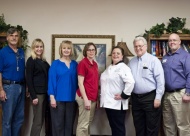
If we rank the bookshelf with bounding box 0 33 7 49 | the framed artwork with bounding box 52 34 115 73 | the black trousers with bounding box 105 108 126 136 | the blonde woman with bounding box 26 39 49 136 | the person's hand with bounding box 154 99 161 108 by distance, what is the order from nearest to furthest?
1. the person's hand with bounding box 154 99 161 108
2. the black trousers with bounding box 105 108 126 136
3. the blonde woman with bounding box 26 39 49 136
4. the bookshelf with bounding box 0 33 7 49
5. the framed artwork with bounding box 52 34 115 73

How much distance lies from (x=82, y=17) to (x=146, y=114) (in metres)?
1.83

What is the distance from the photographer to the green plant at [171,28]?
3.22 meters

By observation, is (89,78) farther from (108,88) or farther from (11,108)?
(11,108)

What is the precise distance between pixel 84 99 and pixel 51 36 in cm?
137

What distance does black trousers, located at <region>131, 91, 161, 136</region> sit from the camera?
2630 millimetres

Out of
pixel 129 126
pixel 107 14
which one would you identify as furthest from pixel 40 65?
pixel 129 126

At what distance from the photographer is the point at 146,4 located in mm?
3512

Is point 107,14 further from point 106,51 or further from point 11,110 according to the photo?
point 11,110

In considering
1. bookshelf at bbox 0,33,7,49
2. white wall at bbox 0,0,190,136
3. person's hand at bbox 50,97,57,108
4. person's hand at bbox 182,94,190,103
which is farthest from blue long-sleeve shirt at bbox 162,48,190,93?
bookshelf at bbox 0,33,7,49

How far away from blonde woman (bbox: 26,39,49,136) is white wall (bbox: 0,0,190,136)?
65 cm

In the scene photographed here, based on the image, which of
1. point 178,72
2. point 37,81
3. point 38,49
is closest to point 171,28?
point 178,72

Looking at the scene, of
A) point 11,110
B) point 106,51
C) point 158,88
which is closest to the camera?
point 158,88

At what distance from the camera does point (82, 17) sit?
3.50 metres

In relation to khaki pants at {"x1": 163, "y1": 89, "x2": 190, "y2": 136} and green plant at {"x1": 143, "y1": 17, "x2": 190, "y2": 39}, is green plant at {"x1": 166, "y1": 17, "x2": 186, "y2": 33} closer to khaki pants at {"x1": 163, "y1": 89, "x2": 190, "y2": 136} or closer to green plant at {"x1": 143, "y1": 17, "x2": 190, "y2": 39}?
green plant at {"x1": 143, "y1": 17, "x2": 190, "y2": 39}
